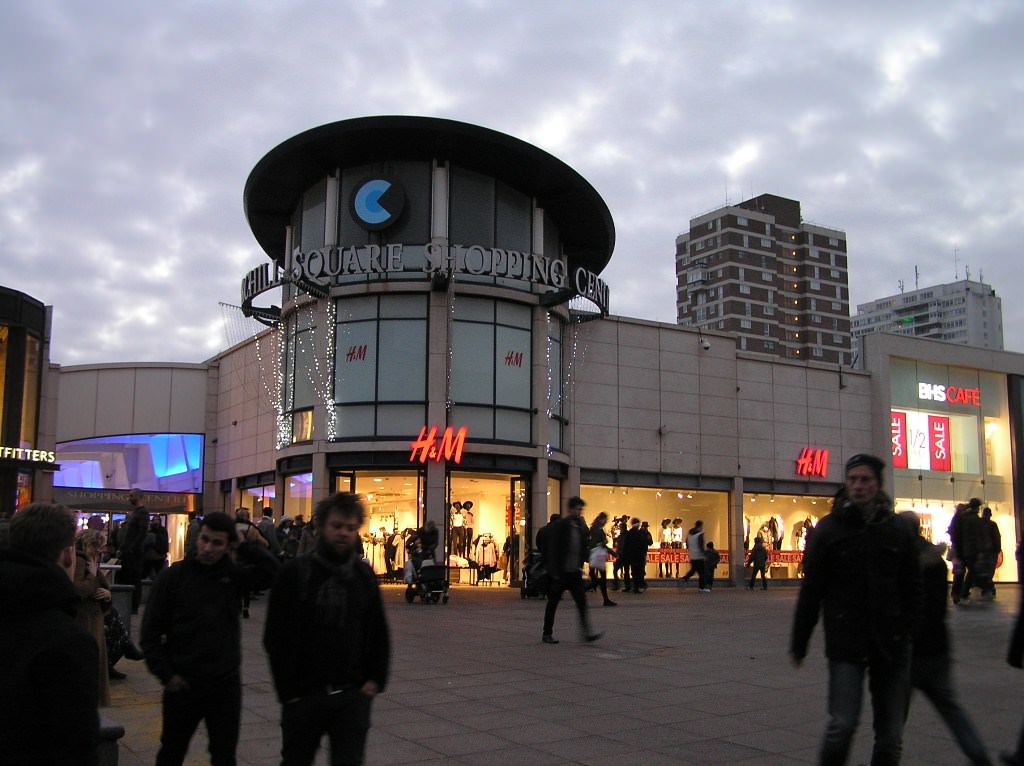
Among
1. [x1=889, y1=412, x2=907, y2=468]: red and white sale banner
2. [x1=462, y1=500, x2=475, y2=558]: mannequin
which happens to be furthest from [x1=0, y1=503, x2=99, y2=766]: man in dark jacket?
[x1=889, y1=412, x2=907, y2=468]: red and white sale banner

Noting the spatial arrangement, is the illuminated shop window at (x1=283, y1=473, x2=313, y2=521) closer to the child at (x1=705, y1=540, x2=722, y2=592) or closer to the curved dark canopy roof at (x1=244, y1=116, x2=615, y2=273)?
the curved dark canopy roof at (x1=244, y1=116, x2=615, y2=273)

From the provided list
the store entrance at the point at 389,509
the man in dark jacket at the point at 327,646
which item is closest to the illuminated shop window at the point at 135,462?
the store entrance at the point at 389,509

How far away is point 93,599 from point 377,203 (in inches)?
819

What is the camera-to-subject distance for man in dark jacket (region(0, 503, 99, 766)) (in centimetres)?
321

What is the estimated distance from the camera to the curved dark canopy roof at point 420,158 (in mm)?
27562

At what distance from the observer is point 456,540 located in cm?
2773

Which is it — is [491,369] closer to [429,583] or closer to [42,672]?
[429,583]

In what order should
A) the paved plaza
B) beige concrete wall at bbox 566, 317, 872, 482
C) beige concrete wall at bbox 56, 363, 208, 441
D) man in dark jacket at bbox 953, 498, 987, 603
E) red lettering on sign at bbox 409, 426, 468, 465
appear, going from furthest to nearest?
beige concrete wall at bbox 56, 363, 208, 441, beige concrete wall at bbox 566, 317, 872, 482, red lettering on sign at bbox 409, 426, 468, 465, man in dark jacket at bbox 953, 498, 987, 603, the paved plaza

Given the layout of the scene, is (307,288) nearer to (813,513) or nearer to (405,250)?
(405,250)

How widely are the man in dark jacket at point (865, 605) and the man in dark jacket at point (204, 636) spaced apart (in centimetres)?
278

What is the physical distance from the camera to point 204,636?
495 cm

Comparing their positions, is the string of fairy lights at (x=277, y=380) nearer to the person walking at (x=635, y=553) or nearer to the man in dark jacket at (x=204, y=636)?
the person walking at (x=635, y=553)

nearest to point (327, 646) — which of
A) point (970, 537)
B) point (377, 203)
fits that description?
point (970, 537)

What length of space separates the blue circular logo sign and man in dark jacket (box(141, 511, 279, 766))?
23374 millimetres
